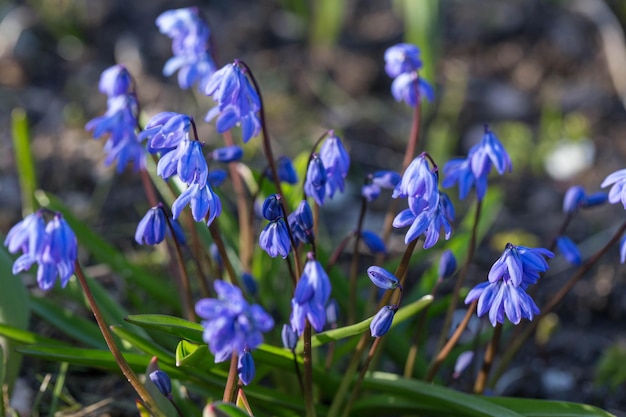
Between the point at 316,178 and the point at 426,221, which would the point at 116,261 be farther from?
the point at 426,221

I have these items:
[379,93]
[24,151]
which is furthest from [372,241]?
[379,93]

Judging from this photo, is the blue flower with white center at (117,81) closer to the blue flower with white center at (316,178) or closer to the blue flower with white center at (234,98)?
the blue flower with white center at (234,98)

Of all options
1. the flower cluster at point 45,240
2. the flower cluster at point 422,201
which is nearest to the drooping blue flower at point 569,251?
the flower cluster at point 422,201

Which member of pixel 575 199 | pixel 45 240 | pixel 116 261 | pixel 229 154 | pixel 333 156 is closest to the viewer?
pixel 45 240

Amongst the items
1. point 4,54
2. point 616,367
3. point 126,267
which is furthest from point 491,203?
point 4,54

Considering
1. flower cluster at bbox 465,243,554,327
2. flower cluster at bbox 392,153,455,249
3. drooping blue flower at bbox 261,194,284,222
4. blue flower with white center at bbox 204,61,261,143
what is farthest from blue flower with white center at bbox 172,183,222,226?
flower cluster at bbox 465,243,554,327

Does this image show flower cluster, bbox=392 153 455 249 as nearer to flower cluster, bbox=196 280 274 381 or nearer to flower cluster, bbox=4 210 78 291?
flower cluster, bbox=196 280 274 381
